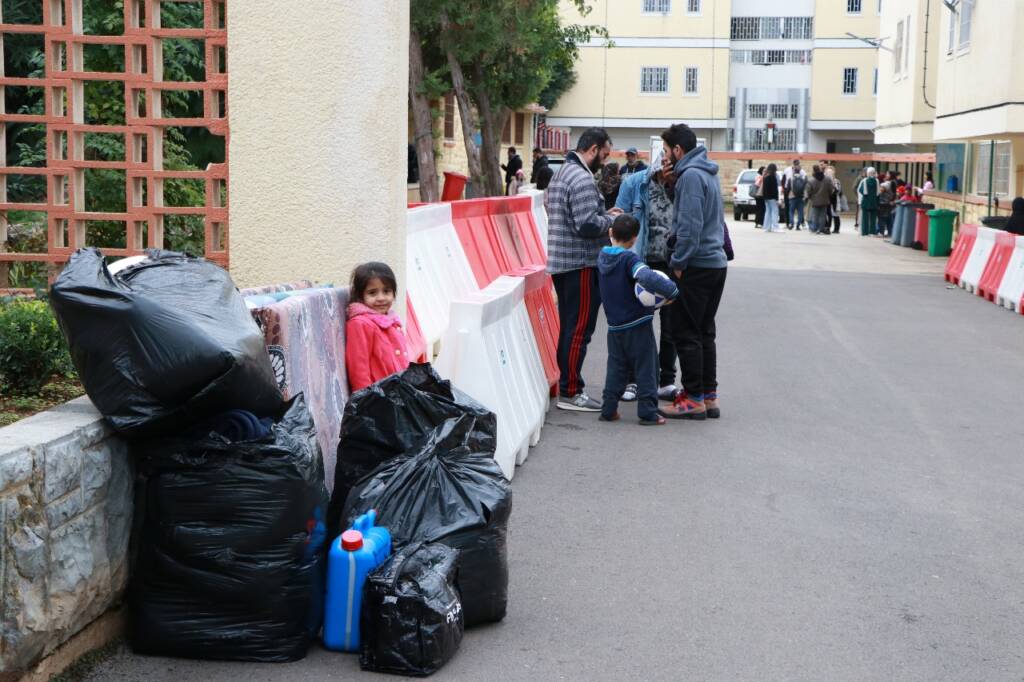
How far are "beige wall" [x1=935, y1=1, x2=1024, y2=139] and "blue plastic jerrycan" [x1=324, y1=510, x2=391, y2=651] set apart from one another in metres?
19.1

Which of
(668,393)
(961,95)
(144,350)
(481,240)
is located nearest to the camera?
(144,350)

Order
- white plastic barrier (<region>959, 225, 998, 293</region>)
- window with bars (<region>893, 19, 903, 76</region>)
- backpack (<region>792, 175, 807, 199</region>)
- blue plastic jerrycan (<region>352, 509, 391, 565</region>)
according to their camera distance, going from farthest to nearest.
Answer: backpack (<region>792, 175, 807, 199</region>)
window with bars (<region>893, 19, 903, 76</region>)
white plastic barrier (<region>959, 225, 998, 293</region>)
blue plastic jerrycan (<region>352, 509, 391, 565</region>)

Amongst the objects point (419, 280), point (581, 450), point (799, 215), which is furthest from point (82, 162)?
point (799, 215)

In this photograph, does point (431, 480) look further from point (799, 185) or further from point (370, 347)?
point (799, 185)

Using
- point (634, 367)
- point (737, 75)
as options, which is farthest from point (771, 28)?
point (634, 367)

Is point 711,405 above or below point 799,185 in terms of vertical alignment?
below

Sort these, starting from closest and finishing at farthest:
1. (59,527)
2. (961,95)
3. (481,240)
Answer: (59,527) < (481,240) < (961,95)

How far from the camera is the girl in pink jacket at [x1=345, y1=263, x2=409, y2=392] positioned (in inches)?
266

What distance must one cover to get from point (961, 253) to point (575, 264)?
1404 cm

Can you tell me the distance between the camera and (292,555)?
488 centimetres

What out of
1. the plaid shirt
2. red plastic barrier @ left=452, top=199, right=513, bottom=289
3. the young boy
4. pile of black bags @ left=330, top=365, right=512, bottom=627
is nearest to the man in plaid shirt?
the plaid shirt

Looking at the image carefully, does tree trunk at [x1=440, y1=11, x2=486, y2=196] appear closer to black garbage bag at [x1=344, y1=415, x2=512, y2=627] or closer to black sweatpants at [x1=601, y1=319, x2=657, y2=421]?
black sweatpants at [x1=601, y1=319, x2=657, y2=421]

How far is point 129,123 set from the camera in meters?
8.08

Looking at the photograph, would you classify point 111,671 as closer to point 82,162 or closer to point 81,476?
point 81,476
